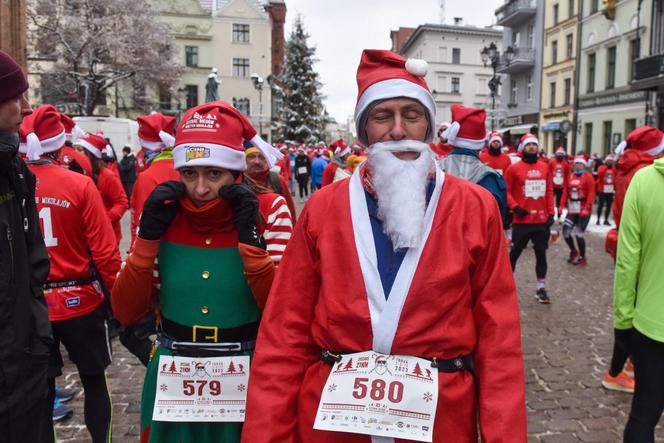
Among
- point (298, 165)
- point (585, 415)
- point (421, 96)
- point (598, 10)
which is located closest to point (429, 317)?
point (421, 96)

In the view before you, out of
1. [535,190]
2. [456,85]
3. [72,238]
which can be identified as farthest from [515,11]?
[72,238]

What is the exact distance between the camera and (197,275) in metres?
2.63

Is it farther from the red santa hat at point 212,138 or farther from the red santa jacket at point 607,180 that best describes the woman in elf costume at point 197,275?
the red santa jacket at point 607,180

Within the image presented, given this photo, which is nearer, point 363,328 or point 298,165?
point 363,328

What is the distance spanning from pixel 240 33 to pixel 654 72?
42.6 m

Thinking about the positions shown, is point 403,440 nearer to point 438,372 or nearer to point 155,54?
point 438,372

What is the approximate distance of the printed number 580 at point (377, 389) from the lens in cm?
190

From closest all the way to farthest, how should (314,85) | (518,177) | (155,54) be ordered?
(518,177) → (155,54) → (314,85)

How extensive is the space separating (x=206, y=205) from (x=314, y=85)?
49.1 metres

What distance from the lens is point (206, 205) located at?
2586mm

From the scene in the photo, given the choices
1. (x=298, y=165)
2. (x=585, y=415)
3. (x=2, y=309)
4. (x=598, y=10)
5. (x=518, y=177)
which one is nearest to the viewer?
(x=2, y=309)

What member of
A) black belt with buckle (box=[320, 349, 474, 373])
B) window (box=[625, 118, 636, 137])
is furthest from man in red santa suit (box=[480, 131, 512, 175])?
window (box=[625, 118, 636, 137])

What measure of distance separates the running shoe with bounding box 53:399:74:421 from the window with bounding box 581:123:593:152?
3357 centimetres

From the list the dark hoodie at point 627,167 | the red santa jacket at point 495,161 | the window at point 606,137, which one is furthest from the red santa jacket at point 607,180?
the window at point 606,137
